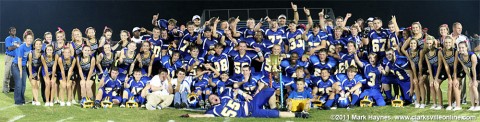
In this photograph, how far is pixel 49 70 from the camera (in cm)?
1121

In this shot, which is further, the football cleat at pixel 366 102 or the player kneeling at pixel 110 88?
the player kneeling at pixel 110 88

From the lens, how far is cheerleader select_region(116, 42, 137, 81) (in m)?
11.5

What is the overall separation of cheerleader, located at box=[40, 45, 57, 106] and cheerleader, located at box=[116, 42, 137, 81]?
1.03 m

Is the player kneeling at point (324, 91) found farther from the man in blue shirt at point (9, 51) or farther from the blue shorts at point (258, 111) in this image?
the man in blue shirt at point (9, 51)

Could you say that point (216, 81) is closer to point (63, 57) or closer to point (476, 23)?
point (63, 57)

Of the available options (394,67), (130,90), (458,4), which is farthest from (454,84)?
(458,4)

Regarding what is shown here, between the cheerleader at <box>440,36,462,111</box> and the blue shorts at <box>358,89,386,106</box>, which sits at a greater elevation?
the cheerleader at <box>440,36,462,111</box>

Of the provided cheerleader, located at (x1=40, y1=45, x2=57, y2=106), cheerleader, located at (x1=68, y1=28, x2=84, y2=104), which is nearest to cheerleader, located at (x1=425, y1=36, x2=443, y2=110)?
cheerleader, located at (x1=68, y1=28, x2=84, y2=104)

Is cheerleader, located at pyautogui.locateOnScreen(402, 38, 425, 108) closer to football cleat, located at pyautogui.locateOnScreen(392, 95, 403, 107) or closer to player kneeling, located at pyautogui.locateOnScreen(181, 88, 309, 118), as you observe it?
football cleat, located at pyautogui.locateOnScreen(392, 95, 403, 107)

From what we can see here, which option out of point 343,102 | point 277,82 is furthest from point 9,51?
point 343,102

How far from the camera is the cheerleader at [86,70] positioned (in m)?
11.3

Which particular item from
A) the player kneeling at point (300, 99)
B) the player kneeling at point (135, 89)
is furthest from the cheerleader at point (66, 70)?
the player kneeling at point (300, 99)

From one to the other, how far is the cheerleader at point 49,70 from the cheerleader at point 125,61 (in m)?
1.03

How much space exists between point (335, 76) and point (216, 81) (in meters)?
1.87
